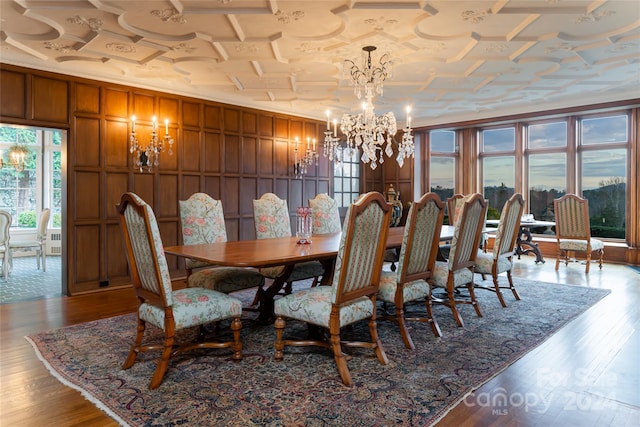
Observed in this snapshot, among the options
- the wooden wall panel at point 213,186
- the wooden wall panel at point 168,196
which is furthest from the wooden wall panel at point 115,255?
the wooden wall panel at point 213,186

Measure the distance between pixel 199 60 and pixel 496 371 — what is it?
4059 mm

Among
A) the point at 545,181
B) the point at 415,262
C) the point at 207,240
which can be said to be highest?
the point at 545,181

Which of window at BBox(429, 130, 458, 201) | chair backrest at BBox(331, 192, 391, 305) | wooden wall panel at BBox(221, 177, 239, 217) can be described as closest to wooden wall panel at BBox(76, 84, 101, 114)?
wooden wall panel at BBox(221, 177, 239, 217)

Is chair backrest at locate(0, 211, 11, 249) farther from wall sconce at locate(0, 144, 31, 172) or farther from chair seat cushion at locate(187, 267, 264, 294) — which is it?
chair seat cushion at locate(187, 267, 264, 294)

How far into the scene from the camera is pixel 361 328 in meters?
3.39

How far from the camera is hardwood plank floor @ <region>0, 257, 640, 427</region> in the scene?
2023mm

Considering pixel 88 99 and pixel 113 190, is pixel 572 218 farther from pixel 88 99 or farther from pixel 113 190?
pixel 88 99

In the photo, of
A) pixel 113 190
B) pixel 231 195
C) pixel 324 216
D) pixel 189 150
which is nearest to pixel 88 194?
pixel 113 190

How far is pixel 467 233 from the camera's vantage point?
11.4 ft

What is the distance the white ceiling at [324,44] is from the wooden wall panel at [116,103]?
0.15 metres

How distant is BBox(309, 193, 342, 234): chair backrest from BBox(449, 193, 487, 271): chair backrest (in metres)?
1.54

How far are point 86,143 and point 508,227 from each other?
4.81m

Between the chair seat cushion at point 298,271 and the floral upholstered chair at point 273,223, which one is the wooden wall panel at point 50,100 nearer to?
Result: the floral upholstered chair at point 273,223

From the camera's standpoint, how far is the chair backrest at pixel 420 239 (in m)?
2.92
